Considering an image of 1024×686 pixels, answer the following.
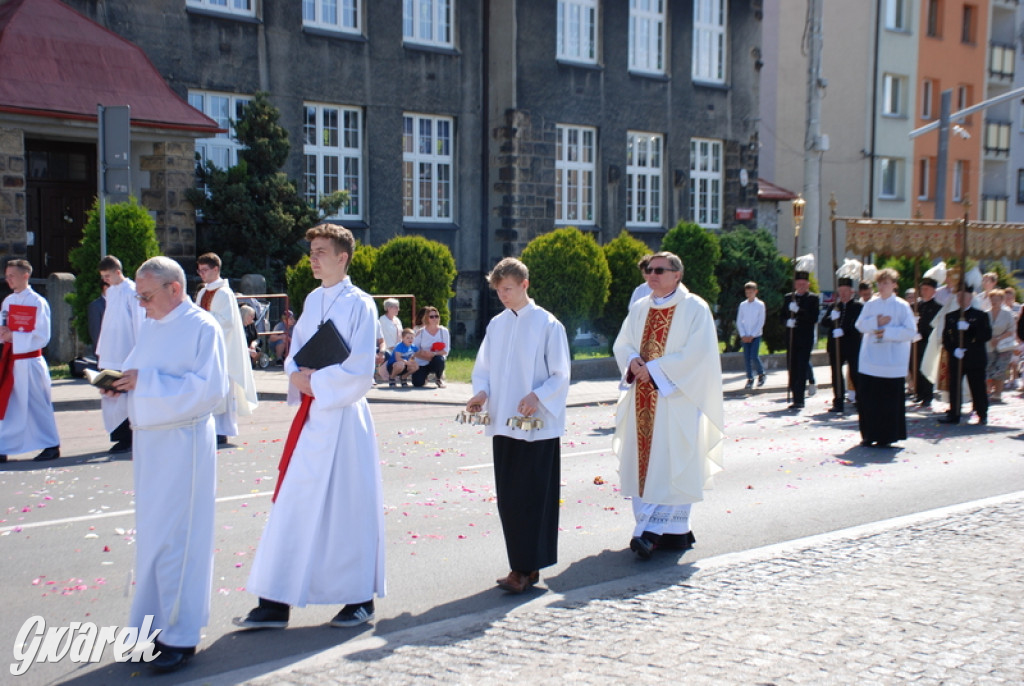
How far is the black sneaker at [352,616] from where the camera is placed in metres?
5.50

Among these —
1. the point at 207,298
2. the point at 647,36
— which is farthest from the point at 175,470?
the point at 647,36

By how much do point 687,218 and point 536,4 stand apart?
24.5 feet

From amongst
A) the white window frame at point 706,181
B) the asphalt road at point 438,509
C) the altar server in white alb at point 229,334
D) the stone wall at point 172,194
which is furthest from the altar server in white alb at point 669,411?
the white window frame at point 706,181

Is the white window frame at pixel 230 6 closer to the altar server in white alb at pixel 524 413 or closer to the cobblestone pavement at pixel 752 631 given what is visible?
the altar server in white alb at pixel 524 413

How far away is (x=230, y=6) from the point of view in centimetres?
2134

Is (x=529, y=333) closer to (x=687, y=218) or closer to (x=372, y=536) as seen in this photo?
(x=372, y=536)

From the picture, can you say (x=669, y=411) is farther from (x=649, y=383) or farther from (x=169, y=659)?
(x=169, y=659)

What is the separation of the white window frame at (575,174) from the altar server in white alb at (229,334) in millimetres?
15970

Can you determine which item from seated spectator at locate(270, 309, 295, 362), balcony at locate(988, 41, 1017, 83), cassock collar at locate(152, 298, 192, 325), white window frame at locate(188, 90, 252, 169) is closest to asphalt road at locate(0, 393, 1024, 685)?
cassock collar at locate(152, 298, 192, 325)

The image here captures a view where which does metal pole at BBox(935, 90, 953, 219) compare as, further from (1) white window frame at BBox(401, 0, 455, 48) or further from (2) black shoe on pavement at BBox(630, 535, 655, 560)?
(2) black shoe on pavement at BBox(630, 535, 655, 560)

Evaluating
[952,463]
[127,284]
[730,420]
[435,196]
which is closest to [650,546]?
[952,463]

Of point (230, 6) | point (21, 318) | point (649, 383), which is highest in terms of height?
point (230, 6)

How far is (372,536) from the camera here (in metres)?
5.50

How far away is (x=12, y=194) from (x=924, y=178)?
33.9m
